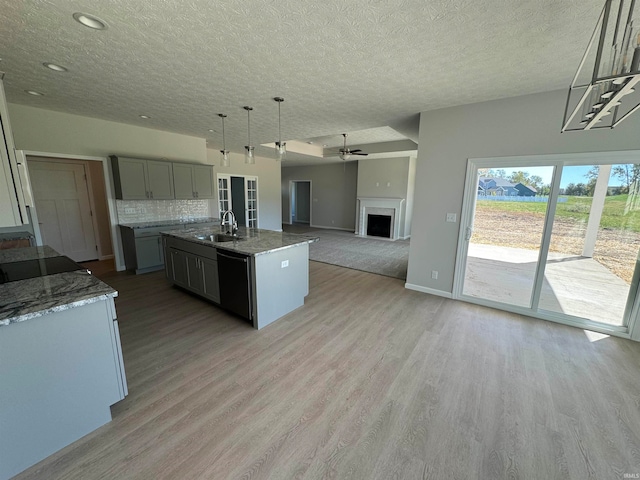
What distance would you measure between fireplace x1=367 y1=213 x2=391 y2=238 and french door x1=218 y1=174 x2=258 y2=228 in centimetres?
Answer: 380

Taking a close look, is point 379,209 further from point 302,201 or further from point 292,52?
point 292,52

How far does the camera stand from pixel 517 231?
337 cm

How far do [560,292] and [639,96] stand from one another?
7.16 feet

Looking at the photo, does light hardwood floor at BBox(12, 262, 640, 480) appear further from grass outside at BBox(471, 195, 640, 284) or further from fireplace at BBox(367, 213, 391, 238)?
fireplace at BBox(367, 213, 391, 238)

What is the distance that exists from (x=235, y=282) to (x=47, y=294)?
1.55m

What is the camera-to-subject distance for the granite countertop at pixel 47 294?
4.31ft

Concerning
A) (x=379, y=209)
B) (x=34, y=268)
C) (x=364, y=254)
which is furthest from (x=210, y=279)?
(x=379, y=209)

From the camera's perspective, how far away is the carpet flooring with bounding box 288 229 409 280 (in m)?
5.16

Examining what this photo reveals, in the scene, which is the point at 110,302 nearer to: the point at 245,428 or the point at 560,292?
the point at 245,428

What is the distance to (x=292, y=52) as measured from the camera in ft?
7.13

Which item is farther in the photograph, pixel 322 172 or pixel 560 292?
pixel 322 172

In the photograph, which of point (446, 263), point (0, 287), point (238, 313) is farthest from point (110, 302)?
point (446, 263)

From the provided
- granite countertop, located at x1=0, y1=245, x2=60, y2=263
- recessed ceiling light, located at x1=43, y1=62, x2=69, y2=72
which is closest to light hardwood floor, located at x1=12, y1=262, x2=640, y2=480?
granite countertop, located at x1=0, y1=245, x2=60, y2=263

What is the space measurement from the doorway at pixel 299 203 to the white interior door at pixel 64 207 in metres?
7.37
